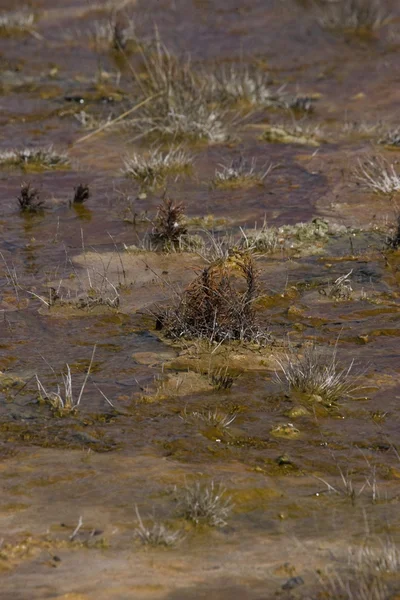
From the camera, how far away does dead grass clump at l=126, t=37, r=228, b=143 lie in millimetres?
8438

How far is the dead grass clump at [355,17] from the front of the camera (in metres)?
12.1

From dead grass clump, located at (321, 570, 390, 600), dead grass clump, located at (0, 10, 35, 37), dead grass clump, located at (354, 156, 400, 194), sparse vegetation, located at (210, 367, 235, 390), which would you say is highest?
dead grass clump, located at (0, 10, 35, 37)

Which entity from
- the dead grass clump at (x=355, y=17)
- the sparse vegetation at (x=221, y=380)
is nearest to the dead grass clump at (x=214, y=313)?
the sparse vegetation at (x=221, y=380)

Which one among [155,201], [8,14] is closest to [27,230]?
[155,201]

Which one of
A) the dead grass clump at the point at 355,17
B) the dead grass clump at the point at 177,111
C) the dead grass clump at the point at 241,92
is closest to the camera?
the dead grass clump at the point at 177,111

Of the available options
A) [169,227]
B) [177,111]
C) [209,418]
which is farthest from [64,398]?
[177,111]

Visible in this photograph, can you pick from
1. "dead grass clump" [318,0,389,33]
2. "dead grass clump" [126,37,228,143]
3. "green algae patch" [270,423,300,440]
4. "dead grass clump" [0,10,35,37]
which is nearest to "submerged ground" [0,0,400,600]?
"green algae patch" [270,423,300,440]

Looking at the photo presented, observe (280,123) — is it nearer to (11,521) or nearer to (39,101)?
(39,101)

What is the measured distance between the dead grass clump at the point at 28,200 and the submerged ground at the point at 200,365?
0.13 meters

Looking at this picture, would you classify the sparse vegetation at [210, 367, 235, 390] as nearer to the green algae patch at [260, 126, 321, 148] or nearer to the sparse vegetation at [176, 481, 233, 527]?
the sparse vegetation at [176, 481, 233, 527]

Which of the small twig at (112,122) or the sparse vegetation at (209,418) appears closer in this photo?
the sparse vegetation at (209,418)

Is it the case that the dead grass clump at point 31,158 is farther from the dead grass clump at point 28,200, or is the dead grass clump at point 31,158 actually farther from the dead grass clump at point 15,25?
the dead grass clump at point 15,25

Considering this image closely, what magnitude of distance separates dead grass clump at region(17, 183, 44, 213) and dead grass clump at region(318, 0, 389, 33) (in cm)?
618

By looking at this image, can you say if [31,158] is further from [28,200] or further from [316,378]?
[316,378]
